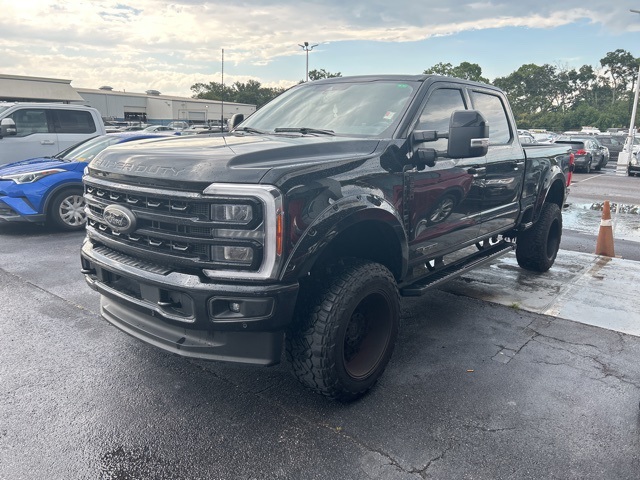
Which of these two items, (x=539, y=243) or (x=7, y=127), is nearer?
(x=539, y=243)

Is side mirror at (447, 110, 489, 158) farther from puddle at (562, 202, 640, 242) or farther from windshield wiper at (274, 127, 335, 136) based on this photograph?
puddle at (562, 202, 640, 242)

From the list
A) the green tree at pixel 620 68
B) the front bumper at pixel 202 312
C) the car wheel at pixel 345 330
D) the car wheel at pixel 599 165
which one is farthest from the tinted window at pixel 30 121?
the green tree at pixel 620 68

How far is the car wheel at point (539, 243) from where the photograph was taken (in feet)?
19.4

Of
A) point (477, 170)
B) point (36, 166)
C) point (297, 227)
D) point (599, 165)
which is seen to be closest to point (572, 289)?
point (477, 170)

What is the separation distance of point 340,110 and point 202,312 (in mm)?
2034

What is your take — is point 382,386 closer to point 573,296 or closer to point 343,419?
point 343,419

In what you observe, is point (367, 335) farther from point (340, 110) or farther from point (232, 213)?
point (340, 110)

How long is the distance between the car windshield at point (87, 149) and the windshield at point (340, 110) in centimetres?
495

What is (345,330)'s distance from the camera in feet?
9.67

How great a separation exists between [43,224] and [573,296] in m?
7.89

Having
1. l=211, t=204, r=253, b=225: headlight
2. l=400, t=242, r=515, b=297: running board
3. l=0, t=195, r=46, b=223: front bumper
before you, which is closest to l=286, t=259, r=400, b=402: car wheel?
l=400, t=242, r=515, b=297: running board

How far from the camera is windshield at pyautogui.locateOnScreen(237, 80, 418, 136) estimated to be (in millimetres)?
3689

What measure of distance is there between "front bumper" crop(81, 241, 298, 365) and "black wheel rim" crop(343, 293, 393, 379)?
0.59 m

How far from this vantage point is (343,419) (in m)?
3.00
